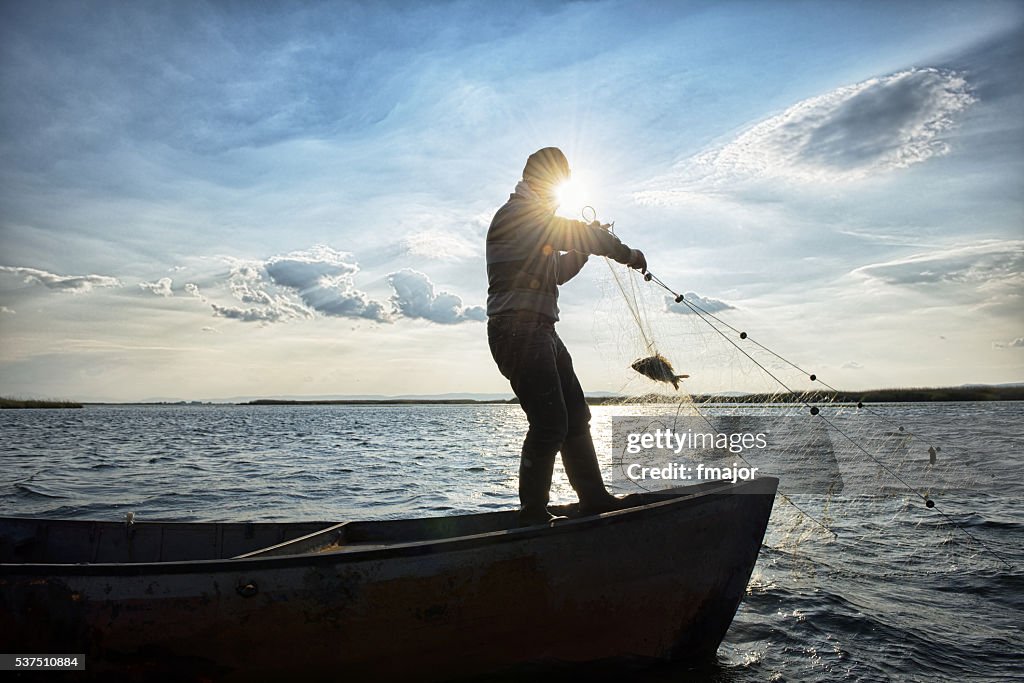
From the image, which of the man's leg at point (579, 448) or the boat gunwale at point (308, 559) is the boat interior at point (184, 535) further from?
the boat gunwale at point (308, 559)

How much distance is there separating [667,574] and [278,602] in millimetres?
2701

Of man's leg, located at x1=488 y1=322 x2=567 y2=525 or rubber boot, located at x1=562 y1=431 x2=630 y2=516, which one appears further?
rubber boot, located at x1=562 y1=431 x2=630 y2=516

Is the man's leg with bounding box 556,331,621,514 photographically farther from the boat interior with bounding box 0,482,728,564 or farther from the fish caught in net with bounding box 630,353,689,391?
the fish caught in net with bounding box 630,353,689,391

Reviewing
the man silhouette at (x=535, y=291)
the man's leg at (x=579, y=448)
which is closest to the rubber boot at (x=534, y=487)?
the man silhouette at (x=535, y=291)

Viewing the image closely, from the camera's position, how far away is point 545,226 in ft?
14.1

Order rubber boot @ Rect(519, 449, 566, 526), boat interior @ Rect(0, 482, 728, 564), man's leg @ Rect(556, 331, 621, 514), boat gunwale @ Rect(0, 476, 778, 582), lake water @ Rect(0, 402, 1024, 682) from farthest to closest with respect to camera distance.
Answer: boat interior @ Rect(0, 482, 728, 564) < lake water @ Rect(0, 402, 1024, 682) < man's leg @ Rect(556, 331, 621, 514) < rubber boot @ Rect(519, 449, 566, 526) < boat gunwale @ Rect(0, 476, 778, 582)

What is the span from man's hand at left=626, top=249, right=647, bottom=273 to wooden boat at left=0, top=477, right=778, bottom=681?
174 cm

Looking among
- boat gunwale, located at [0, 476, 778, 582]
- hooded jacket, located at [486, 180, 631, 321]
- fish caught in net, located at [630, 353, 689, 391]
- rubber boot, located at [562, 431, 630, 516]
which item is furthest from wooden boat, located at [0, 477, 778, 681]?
fish caught in net, located at [630, 353, 689, 391]

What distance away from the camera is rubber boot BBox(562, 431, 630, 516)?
15.9 feet

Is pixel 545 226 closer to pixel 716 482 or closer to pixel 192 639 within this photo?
pixel 716 482

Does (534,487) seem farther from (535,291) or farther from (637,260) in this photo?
(637,260)

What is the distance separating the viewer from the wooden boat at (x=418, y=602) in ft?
12.9

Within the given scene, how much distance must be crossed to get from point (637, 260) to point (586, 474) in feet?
5.79

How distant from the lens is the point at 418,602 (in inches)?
159
